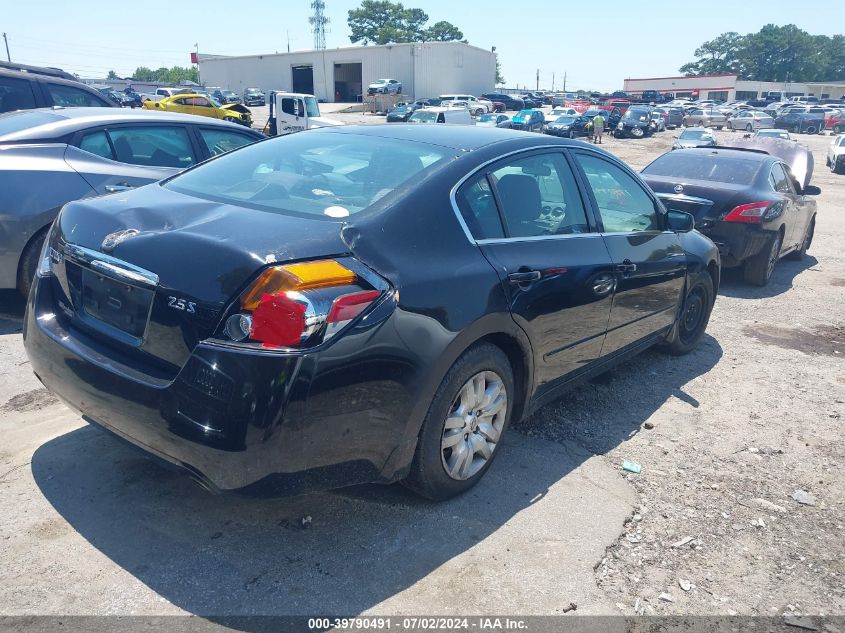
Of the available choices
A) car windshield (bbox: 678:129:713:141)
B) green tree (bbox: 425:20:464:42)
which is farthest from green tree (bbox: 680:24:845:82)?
car windshield (bbox: 678:129:713:141)

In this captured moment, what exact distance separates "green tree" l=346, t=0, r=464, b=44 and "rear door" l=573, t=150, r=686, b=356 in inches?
4098

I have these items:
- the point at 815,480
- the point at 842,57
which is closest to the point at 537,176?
the point at 815,480

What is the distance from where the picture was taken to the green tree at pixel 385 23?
4040 inches

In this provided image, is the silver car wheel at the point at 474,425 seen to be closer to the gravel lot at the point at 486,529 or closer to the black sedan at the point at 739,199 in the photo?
the gravel lot at the point at 486,529

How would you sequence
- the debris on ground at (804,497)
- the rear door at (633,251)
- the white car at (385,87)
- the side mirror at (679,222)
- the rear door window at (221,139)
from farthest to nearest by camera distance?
the white car at (385,87), the rear door window at (221,139), the side mirror at (679,222), the rear door at (633,251), the debris on ground at (804,497)

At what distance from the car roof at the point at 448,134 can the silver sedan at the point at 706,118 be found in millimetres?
52275

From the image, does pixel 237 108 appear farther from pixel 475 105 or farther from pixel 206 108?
pixel 475 105

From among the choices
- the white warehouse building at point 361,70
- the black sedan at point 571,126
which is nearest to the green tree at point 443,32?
the white warehouse building at point 361,70

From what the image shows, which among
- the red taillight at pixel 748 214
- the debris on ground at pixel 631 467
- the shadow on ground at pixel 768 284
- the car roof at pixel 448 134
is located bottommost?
the shadow on ground at pixel 768 284

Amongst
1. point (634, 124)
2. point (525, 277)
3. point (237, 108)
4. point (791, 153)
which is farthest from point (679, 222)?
point (634, 124)

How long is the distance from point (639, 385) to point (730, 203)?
361 cm

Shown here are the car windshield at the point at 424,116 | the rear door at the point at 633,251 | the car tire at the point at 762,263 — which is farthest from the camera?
the car windshield at the point at 424,116

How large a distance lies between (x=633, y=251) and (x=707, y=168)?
16.2 feet

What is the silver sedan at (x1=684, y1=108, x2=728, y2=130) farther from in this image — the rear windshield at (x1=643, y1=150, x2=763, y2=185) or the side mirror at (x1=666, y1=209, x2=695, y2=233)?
the side mirror at (x1=666, y1=209, x2=695, y2=233)
